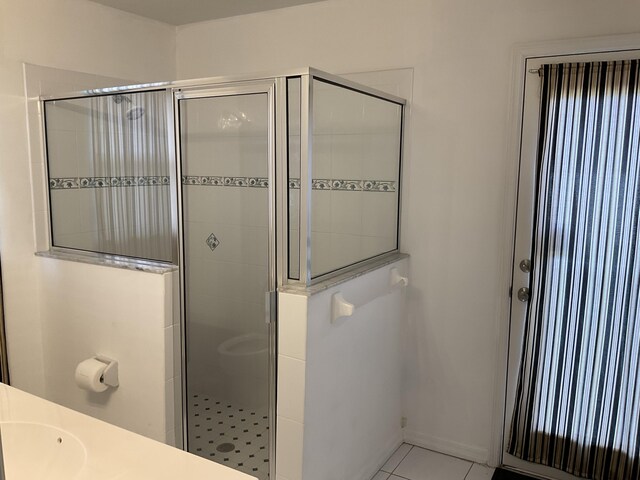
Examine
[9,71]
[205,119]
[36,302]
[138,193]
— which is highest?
[9,71]

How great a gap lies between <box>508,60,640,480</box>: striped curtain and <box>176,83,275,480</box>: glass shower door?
1.27m

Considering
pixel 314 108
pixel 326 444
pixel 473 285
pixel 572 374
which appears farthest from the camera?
pixel 473 285

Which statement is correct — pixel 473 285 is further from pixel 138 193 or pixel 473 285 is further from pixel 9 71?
pixel 9 71

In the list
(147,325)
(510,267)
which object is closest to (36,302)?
(147,325)

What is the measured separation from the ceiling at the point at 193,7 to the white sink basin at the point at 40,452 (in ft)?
7.69

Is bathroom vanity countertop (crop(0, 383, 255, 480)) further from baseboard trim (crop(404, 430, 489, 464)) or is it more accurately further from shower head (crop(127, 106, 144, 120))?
baseboard trim (crop(404, 430, 489, 464))

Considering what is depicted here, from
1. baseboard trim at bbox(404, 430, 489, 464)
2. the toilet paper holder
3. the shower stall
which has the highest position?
the shower stall

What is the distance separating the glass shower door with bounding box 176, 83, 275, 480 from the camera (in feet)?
6.82

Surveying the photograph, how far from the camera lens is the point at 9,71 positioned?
8.04 feet

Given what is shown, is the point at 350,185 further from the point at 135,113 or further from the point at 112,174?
the point at 112,174

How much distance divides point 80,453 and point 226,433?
128 cm

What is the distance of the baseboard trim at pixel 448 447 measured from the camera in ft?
8.75

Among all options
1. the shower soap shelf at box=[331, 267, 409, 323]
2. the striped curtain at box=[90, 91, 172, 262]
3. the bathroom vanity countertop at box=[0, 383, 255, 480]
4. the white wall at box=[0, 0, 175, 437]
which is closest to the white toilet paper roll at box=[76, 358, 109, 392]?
the white wall at box=[0, 0, 175, 437]

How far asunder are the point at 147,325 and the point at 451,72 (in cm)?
185
